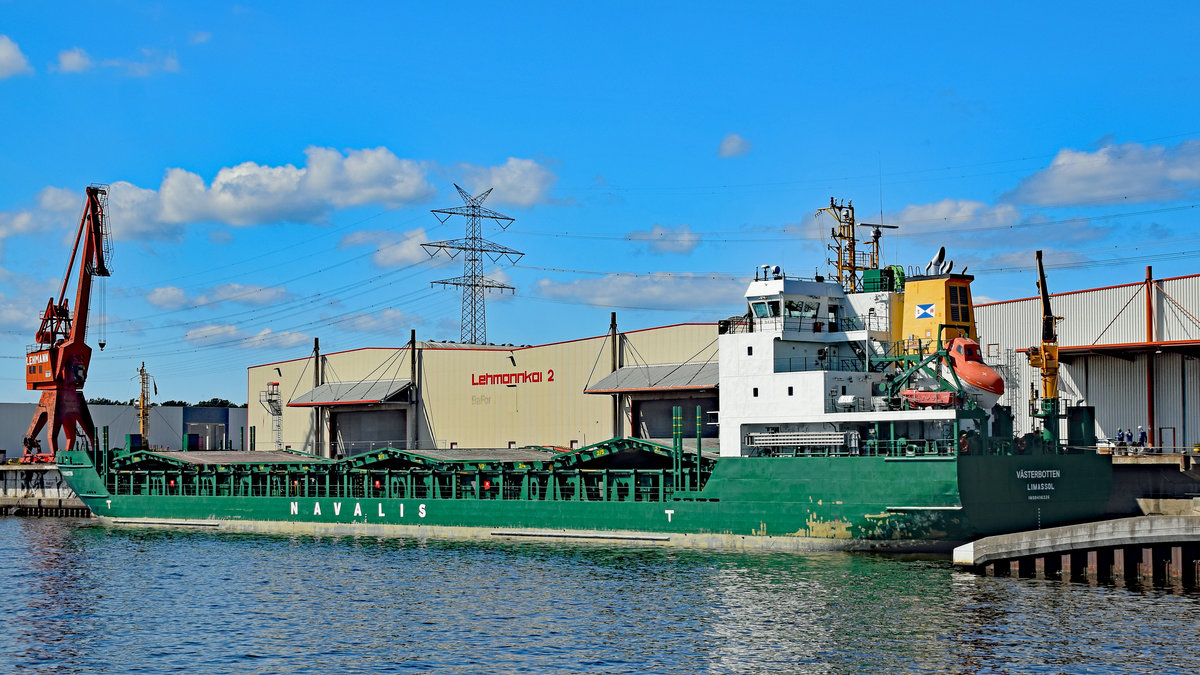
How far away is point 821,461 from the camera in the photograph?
43.4m

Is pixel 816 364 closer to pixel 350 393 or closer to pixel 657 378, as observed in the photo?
pixel 657 378

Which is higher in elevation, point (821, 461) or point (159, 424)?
point (159, 424)

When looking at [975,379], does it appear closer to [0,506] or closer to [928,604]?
[928,604]

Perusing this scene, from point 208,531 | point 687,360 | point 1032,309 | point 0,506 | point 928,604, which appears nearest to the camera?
point 928,604

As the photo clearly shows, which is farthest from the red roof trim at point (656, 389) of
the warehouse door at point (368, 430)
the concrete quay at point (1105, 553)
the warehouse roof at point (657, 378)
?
the concrete quay at point (1105, 553)

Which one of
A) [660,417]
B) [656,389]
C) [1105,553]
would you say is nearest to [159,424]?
[660,417]

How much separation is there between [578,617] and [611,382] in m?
35.9

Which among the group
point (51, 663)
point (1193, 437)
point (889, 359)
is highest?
point (889, 359)

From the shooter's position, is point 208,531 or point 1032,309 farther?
point 208,531

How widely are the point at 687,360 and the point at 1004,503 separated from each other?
26.5 m

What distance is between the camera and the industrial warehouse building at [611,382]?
173ft

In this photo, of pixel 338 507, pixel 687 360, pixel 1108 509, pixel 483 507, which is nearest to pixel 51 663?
pixel 483 507

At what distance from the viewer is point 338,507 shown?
5838 centimetres

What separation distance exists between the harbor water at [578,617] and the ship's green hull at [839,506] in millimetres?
1218
